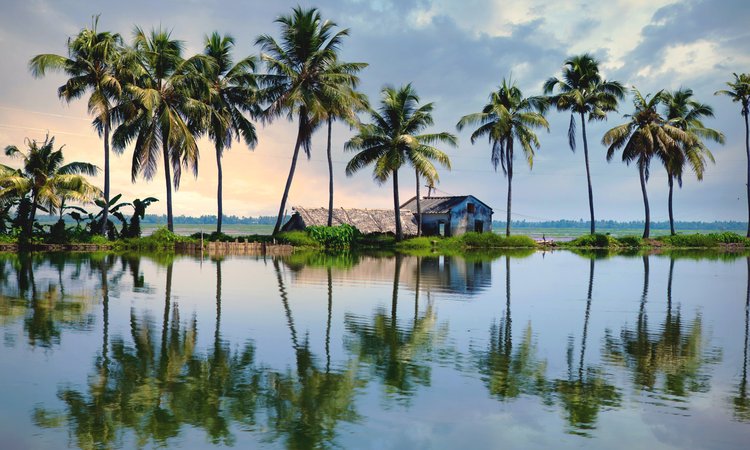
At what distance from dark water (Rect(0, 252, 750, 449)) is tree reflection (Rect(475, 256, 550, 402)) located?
0.04 meters

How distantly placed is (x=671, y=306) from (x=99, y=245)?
3044cm

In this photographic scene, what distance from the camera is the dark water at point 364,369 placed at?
6.34 m

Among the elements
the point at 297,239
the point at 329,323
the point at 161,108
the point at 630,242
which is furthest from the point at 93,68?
the point at 630,242

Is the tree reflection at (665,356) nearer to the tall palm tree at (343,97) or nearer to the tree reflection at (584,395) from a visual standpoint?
the tree reflection at (584,395)

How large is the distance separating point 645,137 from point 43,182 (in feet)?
140

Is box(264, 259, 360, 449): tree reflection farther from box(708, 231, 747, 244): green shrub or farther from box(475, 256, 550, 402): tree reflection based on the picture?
box(708, 231, 747, 244): green shrub

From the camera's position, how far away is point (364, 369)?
8750mm

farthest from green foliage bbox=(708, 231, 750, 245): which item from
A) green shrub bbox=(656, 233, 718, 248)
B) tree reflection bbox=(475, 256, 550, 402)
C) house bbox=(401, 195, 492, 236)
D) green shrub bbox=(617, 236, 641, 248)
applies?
tree reflection bbox=(475, 256, 550, 402)

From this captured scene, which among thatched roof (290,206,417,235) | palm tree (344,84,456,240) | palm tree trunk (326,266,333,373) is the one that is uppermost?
palm tree (344,84,456,240)

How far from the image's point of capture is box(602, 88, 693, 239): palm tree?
50.1 metres

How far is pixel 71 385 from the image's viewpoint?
24.8 feet

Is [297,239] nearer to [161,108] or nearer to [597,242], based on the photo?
[161,108]

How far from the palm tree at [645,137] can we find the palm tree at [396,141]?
1534 cm

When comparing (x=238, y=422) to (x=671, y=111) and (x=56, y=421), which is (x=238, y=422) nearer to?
(x=56, y=421)
